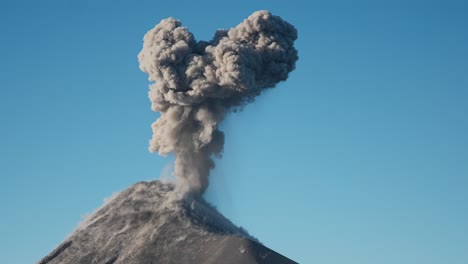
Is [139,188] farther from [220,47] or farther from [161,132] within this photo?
[220,47]

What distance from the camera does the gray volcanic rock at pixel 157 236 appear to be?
173625mm

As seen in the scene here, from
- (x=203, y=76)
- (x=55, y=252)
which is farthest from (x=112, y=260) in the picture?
(x=203, y=76)

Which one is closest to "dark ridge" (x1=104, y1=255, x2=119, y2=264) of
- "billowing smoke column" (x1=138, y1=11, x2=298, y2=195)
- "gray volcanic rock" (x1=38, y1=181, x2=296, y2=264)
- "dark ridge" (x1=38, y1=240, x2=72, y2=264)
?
"gray volcanic rock" (x1=38, y1=181, x2=296, y2=264)

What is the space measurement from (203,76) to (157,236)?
1088 inches

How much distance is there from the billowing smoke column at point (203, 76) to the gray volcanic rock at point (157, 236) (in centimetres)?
738

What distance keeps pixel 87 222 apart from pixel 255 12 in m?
45.6

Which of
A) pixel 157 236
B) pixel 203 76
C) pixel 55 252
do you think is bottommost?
pixel 55 252

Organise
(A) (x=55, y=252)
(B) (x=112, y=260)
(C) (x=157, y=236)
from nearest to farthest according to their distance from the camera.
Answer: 1. (B) (x=112, y=260)
2. (C) (x=157, y=236)
3. (A) (x=55, y=252)

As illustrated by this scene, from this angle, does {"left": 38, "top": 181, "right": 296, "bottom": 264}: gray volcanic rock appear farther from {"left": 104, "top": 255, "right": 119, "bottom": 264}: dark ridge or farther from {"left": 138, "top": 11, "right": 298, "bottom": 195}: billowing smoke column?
Result: {"left": 138, "top": 11, "right": 298, "bottom": 195}: billowing smoke column

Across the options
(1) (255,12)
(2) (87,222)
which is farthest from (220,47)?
(2) (87,222)

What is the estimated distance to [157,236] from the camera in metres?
181

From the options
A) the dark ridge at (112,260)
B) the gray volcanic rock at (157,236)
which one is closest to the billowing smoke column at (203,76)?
the gray volcanic rock at (157,236)

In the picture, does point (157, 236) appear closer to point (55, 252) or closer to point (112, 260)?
point (112, 260)

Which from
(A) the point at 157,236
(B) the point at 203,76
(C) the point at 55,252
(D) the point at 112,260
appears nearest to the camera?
(B) the point at 203,76
